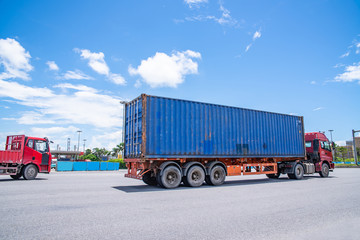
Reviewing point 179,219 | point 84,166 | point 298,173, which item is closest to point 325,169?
point 298,173

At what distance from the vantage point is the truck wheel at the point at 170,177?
1076 centimetres

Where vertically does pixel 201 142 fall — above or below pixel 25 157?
above

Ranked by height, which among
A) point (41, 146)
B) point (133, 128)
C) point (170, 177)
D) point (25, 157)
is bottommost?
point (170, 177)

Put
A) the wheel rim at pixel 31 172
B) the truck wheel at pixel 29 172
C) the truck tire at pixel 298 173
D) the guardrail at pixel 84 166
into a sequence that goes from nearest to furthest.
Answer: the truck wheel at pixel 29 172 < the wheel rim at pixel 31 172 < the truck tire at pixel 298 173 < the guardrail at pixel 84 166

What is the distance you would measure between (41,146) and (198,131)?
1066 centimetres

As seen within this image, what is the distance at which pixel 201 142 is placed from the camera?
12109 mm

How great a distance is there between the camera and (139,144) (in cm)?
1104

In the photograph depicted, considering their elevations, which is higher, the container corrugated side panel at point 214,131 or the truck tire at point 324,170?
the container corrugated side panel at point 214,131

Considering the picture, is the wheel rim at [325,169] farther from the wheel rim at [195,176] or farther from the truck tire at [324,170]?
the wheel rim at [195,176]

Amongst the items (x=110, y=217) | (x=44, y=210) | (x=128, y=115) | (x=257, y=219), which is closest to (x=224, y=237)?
(x=257, y=219)

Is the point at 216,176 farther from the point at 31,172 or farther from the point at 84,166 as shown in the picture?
the point at 84,166

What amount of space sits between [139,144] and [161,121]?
56.9 inches

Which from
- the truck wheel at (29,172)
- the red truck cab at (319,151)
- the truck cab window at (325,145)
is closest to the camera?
the truck wheel at (29,172)

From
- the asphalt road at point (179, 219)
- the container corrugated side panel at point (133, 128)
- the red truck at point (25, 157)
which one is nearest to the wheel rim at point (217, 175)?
the container corrugated side panel at point (133, 128)
